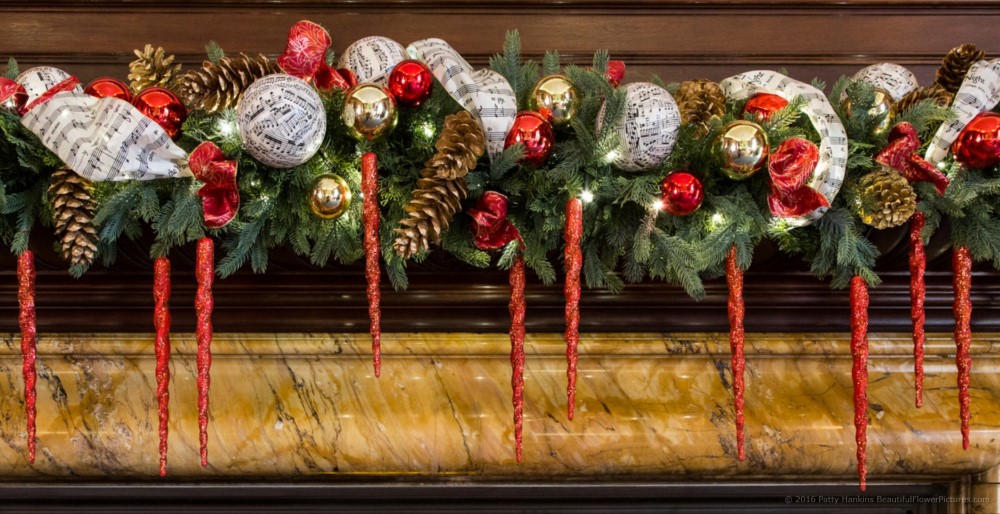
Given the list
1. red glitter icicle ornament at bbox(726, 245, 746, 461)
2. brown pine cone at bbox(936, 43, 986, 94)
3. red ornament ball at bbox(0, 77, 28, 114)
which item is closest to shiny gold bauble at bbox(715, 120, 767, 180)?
red glitter icicle ornament at bbox(726, 245, 746, 461)

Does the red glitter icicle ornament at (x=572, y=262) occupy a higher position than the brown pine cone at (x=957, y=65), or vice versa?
the brown pine cone at (x=957, y=65)

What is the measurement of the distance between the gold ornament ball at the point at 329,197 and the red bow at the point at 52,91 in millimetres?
300

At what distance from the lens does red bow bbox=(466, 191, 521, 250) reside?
2.72 ft

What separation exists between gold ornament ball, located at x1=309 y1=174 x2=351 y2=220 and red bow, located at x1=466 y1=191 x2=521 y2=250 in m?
0.14

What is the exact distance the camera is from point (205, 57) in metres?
1.19

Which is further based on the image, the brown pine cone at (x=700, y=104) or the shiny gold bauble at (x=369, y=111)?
the brown pine cone at (x=700, y=104)

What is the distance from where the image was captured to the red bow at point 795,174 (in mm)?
791

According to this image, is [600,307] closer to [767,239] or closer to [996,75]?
[767,239]

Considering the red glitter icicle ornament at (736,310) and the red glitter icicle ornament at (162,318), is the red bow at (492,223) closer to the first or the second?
the red glitter icicle ornament at (736,310)

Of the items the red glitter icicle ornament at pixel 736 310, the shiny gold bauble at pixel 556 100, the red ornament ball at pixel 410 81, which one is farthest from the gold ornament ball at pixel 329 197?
the red glitter icicle ornament at pixel 736 310

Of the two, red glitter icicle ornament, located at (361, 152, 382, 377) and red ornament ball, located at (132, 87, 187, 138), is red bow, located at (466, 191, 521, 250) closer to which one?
red glitter icicle ornament, located at (361, 152, 382, 377)

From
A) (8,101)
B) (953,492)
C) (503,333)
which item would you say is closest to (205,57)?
(8,101)

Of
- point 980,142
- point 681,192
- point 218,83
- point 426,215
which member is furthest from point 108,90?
point 980,142

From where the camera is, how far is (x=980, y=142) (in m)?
0.85
